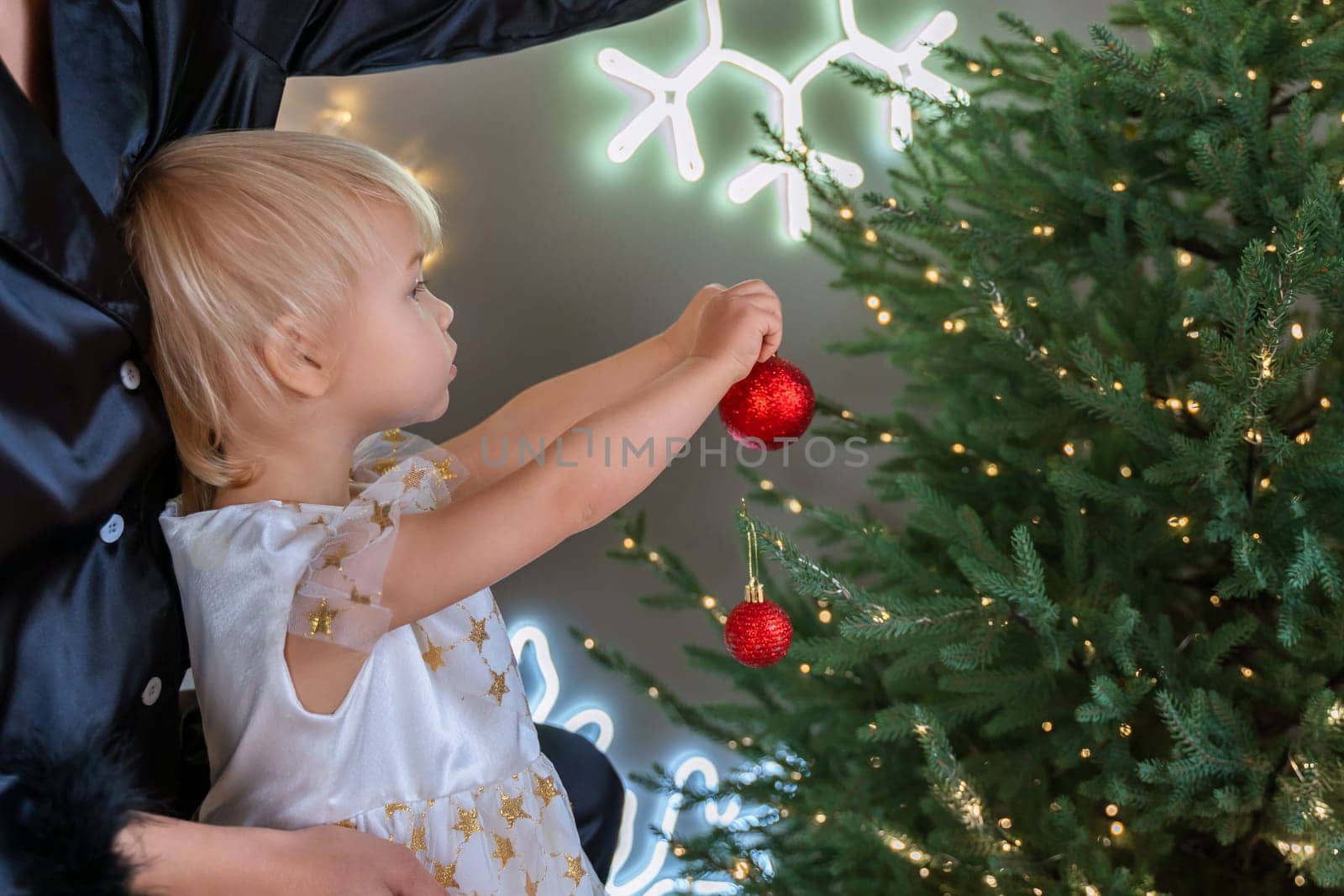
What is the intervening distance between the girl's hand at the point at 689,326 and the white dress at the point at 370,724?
0.27 metres

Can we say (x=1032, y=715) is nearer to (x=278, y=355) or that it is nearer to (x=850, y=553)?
(x=850, y=553)

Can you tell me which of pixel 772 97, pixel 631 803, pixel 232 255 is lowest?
pixel 631 803

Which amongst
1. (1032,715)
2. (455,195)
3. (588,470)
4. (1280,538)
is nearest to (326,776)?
(588,470)

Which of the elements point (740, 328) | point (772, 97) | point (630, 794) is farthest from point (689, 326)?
point (630, 794)

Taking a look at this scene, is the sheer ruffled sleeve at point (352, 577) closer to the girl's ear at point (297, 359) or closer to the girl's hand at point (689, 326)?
the girl's ear at point (297, 359)

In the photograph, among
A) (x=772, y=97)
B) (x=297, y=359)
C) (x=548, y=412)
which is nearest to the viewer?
(x=297, y=359)

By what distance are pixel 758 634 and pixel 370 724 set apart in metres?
0.33

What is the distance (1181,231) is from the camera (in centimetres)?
106

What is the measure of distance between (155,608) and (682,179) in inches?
44.3

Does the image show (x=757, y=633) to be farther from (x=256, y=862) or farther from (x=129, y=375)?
(x=129, y=375)

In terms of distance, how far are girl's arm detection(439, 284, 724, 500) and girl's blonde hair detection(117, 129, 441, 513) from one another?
0.26m

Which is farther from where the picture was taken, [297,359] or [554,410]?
[554,410]

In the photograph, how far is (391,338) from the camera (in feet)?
2.74

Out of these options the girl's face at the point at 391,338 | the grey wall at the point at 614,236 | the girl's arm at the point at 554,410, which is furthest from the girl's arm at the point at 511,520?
the grey wall at the point at 614,236
